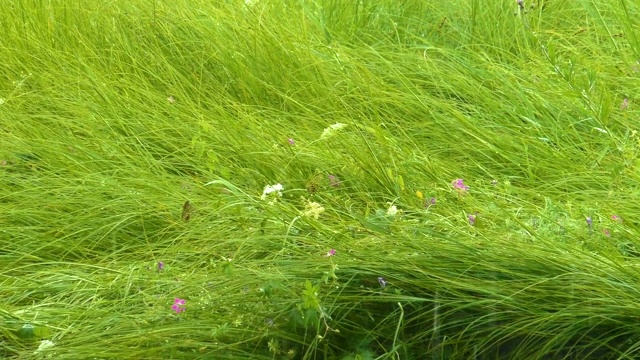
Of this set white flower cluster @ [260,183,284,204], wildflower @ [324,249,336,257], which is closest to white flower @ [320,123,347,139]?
white flower cluster @ [260,183,284,204]

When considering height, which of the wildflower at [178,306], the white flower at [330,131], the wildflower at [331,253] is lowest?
the wildflower at [178,306]

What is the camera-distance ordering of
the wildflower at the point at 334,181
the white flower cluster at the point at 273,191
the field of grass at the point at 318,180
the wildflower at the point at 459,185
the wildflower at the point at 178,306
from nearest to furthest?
the field of grass at the point at 318,180 < the wildflower at the point at 178,306 < the white flower cluster at the point at 273,191 < the wildflower at the point at 459,185 < the wildflower at the point at 334,181

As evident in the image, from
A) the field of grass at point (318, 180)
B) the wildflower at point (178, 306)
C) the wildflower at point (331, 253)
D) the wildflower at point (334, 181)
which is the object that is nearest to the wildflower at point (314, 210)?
the field of grass at point (318, 180)

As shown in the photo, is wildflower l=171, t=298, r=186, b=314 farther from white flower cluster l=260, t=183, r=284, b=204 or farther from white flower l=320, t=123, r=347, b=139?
white flower l=320, t=123, r=347, b=139

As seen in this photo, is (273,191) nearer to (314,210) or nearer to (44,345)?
(314,210)

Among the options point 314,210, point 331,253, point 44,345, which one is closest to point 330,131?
point 314,210

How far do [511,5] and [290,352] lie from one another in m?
2.72

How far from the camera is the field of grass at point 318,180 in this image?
102 inches

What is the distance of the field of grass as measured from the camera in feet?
8.46

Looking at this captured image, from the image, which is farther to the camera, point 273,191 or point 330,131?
point 330,131

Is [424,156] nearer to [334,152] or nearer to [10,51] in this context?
[334,152]

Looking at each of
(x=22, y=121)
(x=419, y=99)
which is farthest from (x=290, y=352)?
(x=22, y=121)

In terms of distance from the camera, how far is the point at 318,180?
3506mm

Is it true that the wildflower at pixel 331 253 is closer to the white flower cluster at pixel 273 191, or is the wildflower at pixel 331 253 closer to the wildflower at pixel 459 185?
the white flower cluster at pixel 273 191
